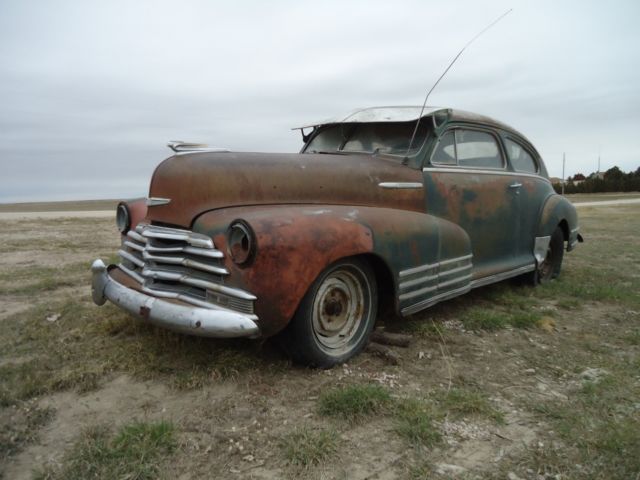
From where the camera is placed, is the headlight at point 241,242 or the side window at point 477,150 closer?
the headlight at point 241,242

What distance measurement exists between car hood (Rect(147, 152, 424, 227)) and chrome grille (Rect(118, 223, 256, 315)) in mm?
151

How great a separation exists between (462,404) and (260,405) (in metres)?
1.09

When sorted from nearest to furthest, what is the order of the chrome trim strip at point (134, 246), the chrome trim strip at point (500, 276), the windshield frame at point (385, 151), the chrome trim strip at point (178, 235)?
the chrome trim strip at point (178, 235)
the chrome trim strip at point (134, 246)
the windshield frame at point (385, 151)
the chrome trim strip at point (500, 276)

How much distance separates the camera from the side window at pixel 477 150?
4.51 metres

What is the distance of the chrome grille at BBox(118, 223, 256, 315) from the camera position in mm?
2789

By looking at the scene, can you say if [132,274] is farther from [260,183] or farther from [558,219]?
[558,219]

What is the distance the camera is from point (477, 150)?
474cm

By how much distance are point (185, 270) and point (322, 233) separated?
2.83ft

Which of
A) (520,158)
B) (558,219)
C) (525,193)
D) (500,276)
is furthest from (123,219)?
(558,219)

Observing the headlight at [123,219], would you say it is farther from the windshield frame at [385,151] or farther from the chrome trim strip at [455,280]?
the chrome trim strip at [455,280]

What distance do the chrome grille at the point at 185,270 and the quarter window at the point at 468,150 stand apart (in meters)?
2.18

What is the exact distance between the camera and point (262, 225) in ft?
9.13

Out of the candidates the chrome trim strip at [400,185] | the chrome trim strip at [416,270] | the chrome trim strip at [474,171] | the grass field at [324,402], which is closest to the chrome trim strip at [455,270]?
the chrome trim strip at [416,270]

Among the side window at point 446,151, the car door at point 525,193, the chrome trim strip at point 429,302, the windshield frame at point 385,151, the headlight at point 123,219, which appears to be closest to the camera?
the chrome trim strip at point 429,302
